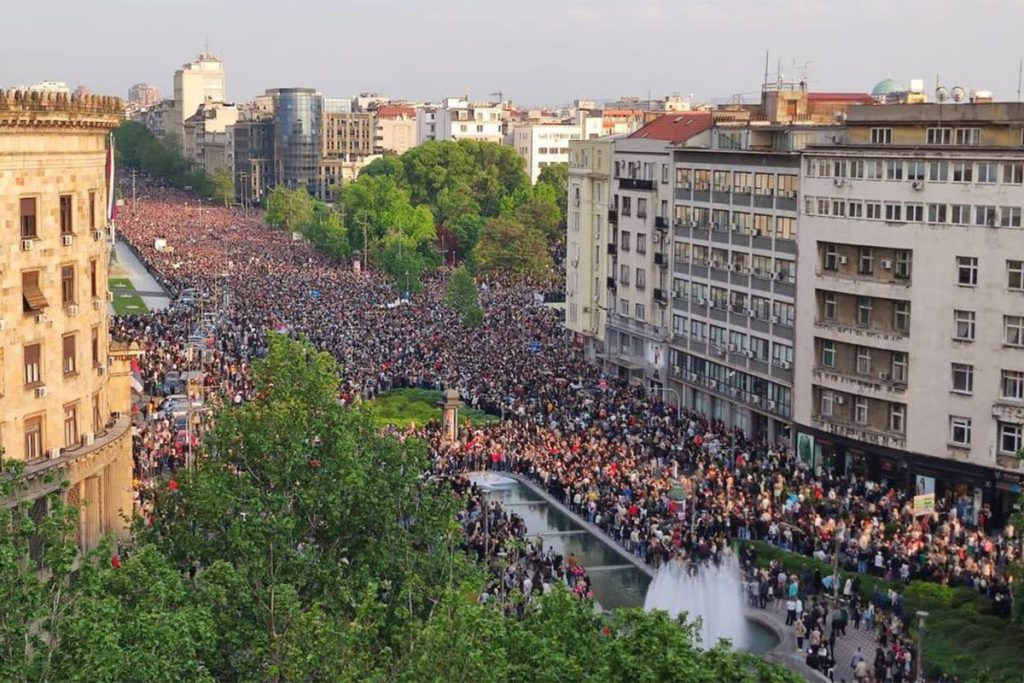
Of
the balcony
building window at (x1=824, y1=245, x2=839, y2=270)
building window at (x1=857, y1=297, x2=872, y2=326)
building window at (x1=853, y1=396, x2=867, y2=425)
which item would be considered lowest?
building window at (x1=853, y1=396, x2=867, y2=425)

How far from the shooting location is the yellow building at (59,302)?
42719mm

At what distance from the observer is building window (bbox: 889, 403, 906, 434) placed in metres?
57.3

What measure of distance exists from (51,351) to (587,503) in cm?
1803

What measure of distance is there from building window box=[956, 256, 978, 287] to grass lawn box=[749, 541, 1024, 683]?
14.8 meters

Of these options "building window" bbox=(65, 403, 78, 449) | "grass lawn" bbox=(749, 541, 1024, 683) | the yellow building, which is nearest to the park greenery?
the yellow building

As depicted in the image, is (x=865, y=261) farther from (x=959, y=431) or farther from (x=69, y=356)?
(x=69, y=356)

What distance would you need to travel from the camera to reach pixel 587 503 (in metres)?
53.0

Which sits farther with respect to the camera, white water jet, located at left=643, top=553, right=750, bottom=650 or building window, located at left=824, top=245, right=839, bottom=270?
building window, located at left=824, top=245, right=839, bottom=270

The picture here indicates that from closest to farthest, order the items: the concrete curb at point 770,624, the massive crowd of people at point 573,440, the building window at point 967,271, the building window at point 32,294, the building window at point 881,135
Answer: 1. the concrete curb at point 770,624
2. the building window at point 32,294
3. the massive crowd of people at point 573,440
4. the building window at point 967,271
5. the building window at point 881,135

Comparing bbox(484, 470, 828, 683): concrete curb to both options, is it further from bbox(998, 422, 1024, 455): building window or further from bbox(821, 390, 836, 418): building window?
bbox(998, 422, 1024, 455): building window

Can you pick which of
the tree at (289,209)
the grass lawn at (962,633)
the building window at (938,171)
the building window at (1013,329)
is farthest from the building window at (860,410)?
the tree at (289,209)

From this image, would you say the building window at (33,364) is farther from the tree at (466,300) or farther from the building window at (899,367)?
the tree at (466,300)

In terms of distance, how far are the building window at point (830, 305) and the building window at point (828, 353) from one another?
918 millimetres

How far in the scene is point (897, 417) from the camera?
2270 inches
